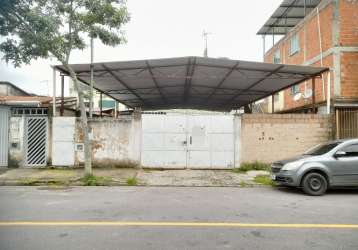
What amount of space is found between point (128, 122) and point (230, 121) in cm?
427

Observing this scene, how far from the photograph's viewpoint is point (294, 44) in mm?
24812

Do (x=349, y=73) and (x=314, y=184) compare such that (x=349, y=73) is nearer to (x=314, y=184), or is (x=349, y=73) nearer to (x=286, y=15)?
(x=286, y=15)

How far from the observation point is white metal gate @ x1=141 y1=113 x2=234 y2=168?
48.2ft

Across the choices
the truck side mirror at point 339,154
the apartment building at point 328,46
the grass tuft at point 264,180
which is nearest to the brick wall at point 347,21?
the apartment building at point 328,46

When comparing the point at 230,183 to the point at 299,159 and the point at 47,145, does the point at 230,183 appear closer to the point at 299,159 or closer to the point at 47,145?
the point at 299,159

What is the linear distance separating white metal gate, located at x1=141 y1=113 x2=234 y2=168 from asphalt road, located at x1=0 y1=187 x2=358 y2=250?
4663mm

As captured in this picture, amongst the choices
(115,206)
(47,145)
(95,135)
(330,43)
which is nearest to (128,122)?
(95,135)

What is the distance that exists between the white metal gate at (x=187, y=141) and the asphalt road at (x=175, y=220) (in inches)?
184

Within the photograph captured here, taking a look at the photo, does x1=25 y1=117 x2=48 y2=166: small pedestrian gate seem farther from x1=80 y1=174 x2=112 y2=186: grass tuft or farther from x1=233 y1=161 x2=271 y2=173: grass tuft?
x1=233 y1=161 x2=271 y2=173: grass tuft

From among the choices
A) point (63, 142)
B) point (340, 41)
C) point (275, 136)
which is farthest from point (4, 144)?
point (340, 41)

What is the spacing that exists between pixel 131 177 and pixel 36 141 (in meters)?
4.95

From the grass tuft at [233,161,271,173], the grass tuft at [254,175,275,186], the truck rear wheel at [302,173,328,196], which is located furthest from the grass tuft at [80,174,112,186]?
the truck rear wheel at [302,173,328,196]

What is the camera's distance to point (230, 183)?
11.8 metres

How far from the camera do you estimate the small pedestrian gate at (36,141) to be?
14.7m
